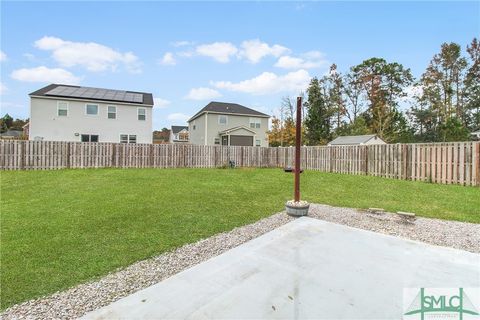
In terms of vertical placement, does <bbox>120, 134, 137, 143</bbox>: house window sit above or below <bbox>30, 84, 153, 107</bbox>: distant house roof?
below

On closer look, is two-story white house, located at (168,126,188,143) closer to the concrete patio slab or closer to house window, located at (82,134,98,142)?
house window, located at (82,134,98,142)

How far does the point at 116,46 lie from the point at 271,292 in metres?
13.7

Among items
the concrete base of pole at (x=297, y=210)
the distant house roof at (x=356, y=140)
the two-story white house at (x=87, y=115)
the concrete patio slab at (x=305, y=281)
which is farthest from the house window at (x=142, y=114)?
the concrete patio slab at (x=305, y=281)

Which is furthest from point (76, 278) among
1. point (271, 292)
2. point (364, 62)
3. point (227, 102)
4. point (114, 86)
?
point (364, 62)

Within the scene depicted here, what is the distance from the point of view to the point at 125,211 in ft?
17.8

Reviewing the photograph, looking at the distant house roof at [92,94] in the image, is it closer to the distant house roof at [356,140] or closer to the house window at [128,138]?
the house window at [128,138]

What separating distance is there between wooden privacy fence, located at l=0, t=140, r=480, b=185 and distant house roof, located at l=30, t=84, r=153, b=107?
758 centimetres

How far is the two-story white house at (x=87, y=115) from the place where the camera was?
18.4 meters

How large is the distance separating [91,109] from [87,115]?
1.79 ft

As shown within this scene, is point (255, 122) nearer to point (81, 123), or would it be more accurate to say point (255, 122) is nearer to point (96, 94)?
point (96, 94)

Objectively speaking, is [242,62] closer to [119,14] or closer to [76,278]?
[119,14]

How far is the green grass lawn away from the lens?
3.12 metres

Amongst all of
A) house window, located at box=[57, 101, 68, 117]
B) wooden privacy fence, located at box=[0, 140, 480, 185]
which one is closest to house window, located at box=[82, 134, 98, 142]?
house window, located at box=[57, 101, 68, 117]

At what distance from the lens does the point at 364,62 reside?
115 ft
